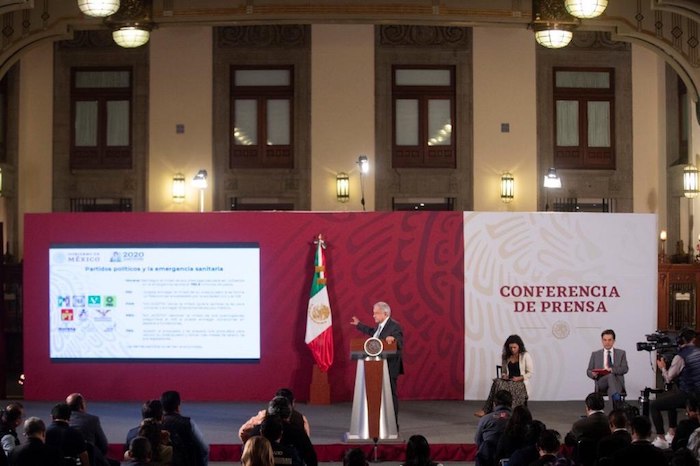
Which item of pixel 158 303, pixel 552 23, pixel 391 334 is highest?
pixel 552 23

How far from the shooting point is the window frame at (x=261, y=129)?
20062 millimetres

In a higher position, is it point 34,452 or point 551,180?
point 551,180

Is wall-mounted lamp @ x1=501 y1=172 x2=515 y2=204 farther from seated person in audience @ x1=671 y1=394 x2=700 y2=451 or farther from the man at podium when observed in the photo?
seated person in audience @ x1=671 y1=394 x2=700 y2=451

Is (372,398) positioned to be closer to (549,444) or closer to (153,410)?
(153,410)

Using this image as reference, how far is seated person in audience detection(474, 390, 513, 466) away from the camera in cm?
883

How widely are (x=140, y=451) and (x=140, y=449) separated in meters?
0.01

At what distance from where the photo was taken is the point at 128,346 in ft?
47.5

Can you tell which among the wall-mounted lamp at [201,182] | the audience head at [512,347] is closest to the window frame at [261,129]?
the wall-mounted lamp at [201,182]

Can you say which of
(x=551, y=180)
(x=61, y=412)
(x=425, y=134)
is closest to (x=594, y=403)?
(x=61, y=412)

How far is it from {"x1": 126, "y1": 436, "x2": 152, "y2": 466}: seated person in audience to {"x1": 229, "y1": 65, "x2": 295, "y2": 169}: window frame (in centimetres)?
1316

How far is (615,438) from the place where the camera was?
7.63m

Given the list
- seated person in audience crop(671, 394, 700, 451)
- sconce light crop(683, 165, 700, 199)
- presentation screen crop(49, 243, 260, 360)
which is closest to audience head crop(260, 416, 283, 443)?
seated person in audience crop(671, 394, 700, 451)

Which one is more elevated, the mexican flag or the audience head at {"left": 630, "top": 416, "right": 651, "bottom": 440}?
the mexican flag

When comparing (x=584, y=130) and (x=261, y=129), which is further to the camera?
(x=584, y=130)
